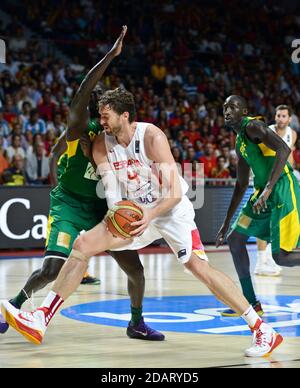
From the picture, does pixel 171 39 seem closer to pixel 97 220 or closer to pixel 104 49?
pixel 104 49

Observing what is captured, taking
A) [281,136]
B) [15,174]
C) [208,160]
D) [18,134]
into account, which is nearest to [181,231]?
[281,136]

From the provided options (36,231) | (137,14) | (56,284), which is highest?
(137,14)

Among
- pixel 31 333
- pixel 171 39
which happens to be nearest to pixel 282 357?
pixel 31 333

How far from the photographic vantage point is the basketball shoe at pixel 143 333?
661cm

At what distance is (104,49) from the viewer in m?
20.9

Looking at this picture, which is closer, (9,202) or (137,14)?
(9,202)

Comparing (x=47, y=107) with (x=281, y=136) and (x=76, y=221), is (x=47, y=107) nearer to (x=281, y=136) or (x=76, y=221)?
(x=281, y=136)

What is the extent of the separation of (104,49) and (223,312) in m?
13.8

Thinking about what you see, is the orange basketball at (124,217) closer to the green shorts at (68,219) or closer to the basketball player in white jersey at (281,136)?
the green shorts at (68,219)

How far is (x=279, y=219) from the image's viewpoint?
7.72 m

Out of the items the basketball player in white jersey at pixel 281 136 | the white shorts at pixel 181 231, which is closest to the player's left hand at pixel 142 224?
the white shorts at pixel 181 231

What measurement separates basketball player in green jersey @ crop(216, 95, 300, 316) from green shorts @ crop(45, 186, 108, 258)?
4.45 feet

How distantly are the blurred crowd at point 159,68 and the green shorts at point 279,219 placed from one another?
7274mm

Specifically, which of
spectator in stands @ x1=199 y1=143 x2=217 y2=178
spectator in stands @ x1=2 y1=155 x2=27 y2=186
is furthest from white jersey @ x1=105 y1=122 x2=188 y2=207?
spectator in stands @ x1=199 y1=143 x2=217 y2=178
